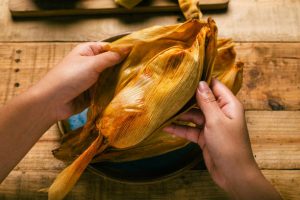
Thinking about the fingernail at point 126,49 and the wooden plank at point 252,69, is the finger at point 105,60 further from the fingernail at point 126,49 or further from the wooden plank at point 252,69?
the wooden plank at point 252,69

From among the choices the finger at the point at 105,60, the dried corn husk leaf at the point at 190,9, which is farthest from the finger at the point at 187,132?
the dried corn husk leaf at the point at 190,9

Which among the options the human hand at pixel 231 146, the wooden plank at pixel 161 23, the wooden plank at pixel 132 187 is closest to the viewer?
the human hand at pixel 231 146

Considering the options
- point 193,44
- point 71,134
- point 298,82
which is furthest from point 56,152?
point 298,82

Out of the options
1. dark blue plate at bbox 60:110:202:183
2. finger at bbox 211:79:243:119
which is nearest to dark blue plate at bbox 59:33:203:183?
dark blue plate at bbox 60:110:202:183

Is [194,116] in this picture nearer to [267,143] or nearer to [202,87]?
[202,87]

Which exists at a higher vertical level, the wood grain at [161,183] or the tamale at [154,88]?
the tamale at [154,88]

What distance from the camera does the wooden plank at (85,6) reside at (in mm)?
751

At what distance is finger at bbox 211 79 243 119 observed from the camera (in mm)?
513

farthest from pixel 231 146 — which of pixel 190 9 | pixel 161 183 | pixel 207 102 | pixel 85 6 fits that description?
pixel 85 6

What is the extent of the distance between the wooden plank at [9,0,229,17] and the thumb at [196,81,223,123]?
0.29 metres

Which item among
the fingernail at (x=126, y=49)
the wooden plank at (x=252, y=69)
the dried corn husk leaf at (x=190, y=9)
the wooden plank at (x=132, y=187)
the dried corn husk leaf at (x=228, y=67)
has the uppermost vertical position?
the fingernail at (x=126, y=49)

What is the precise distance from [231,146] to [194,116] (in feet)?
0.26

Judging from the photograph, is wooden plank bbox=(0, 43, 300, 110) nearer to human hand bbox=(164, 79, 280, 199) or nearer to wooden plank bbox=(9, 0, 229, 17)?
wooden plank bbox=(9, 0, 229, 17)

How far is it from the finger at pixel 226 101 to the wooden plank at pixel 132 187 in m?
0.16
